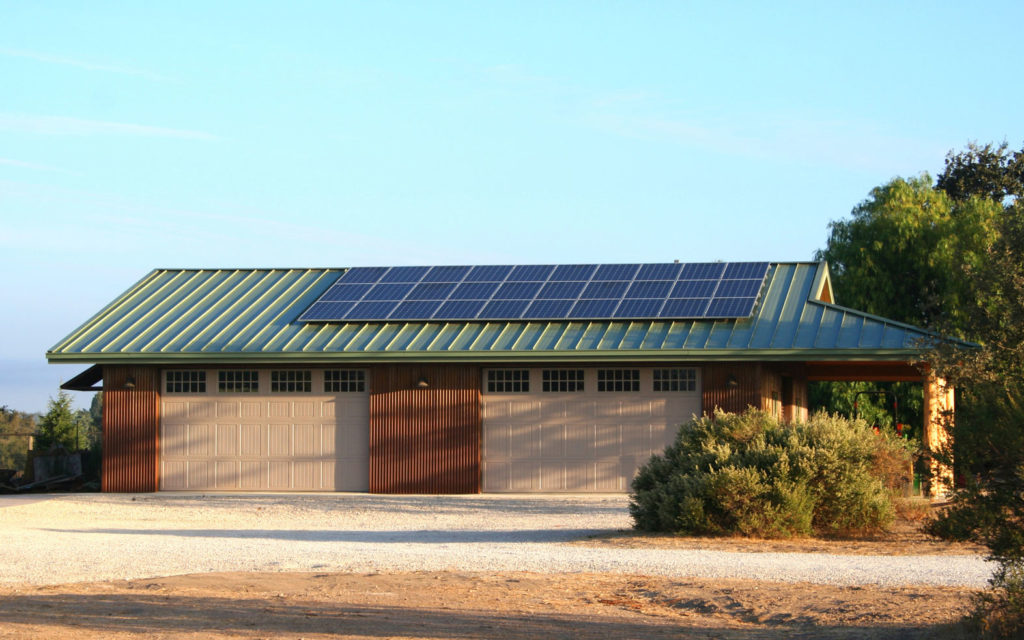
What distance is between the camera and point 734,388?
2394 centimetres

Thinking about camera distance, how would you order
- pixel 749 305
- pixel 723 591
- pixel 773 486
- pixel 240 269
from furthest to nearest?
pixel 240 269 < pixel 749 305 < pixel 773 486 < pixel 723 591

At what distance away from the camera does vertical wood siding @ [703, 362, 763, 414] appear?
78.3ft

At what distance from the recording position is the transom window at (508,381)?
25.0 meters

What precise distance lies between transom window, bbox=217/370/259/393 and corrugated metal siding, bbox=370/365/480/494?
269 centimetres

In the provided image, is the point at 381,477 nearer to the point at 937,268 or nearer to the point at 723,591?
the point at 723,591

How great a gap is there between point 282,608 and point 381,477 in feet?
50.0

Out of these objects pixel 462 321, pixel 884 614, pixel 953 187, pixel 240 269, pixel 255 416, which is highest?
pixel 953 187

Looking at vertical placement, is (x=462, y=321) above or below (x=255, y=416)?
above

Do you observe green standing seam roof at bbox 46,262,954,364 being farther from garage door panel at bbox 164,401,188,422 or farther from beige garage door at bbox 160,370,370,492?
garage door panel at bbox 164,401,188,422

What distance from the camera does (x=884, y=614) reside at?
935cm

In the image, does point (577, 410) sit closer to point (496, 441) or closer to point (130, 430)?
point (496, 441)

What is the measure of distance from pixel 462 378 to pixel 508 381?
97cm

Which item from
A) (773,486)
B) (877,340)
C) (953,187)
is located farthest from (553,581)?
(953,187)

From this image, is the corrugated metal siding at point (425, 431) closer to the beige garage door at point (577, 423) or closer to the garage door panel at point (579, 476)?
the beige garage door at point (577, 423)
